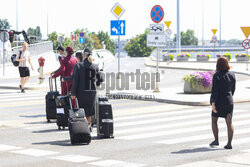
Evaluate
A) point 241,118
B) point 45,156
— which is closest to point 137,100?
point 241,118

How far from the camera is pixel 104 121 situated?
10.7 metres

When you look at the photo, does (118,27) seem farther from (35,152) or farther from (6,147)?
(35,152)

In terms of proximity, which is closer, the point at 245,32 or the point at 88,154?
the point at 88,154

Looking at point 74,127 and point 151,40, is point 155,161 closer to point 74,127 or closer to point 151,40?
point 74,127

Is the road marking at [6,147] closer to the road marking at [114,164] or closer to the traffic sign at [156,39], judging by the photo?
the road marking at [114,164]

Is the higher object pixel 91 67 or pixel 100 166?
pixel 91 67

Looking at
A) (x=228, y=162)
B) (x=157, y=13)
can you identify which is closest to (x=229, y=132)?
(x=228, y=162)

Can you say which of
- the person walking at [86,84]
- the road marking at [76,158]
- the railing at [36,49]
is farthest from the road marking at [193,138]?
the railing at [36,49]

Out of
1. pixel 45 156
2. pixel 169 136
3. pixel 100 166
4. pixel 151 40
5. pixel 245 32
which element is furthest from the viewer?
pixel 245 32

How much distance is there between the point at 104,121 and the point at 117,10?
16.0 meters

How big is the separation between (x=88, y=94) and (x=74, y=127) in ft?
4.13

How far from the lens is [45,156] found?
8.70 meters

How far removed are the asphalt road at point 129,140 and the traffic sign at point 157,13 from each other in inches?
213

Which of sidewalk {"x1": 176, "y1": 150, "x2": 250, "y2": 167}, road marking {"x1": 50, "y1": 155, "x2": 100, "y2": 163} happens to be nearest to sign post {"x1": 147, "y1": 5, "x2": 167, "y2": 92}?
road marking {"x1": 50, "y1": 155, "x2": 100, "y2": 163}
